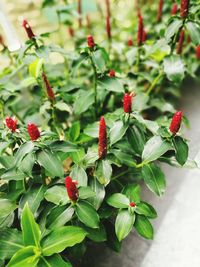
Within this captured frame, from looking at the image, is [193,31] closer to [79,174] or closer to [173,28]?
[173,28]

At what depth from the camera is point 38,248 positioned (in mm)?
1127

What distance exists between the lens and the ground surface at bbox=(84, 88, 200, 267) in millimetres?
1497

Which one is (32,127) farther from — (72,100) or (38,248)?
(72,100)

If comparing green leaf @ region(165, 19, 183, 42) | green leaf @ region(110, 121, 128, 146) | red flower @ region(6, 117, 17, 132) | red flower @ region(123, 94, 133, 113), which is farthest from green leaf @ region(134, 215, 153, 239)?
green leaf @ region(165, 19, 183, 42)

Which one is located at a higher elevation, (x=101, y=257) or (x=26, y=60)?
(x=26, y=60)

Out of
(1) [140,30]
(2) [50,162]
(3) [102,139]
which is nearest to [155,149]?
(3) [102,139]

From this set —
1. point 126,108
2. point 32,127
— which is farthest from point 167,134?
point 32,127

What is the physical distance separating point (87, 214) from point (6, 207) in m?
0.42

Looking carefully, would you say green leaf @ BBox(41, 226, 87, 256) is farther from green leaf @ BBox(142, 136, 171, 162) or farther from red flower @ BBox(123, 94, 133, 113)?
red flower @ BBox(123, 94, 133, 113)

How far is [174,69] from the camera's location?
66.9 inches

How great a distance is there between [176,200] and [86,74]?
3.96 feet

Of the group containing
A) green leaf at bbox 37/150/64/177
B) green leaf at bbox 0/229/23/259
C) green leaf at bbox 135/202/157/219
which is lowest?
green leaf at bbox 135/202/157/219

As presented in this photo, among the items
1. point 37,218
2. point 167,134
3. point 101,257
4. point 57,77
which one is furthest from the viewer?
point 57,77

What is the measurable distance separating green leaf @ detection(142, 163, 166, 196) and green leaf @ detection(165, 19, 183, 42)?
0.67 metres
